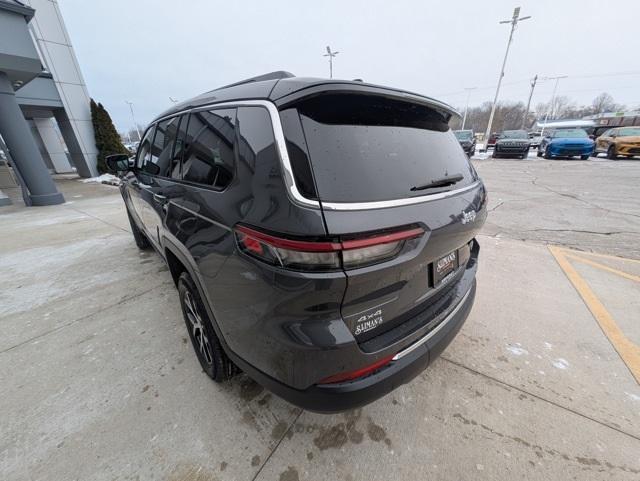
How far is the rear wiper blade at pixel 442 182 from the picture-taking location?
4.60 feet

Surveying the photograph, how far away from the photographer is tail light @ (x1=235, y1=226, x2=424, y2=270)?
107 centimetres

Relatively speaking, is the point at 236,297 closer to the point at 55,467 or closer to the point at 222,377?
the point at 222,377

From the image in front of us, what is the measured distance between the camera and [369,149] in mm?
1313

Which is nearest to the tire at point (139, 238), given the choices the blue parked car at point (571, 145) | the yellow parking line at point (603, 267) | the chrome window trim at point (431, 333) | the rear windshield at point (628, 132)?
the chrome window trim at point (431, 333)

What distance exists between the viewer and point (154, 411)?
175cm

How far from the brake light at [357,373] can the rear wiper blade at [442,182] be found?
83 cm

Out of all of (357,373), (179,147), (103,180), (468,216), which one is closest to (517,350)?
(468,216)

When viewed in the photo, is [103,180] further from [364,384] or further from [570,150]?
[570,150]

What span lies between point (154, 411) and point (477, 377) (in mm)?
2191

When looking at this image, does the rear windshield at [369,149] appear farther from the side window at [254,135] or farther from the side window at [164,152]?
the side window at [164,152]

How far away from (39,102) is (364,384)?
1695cm

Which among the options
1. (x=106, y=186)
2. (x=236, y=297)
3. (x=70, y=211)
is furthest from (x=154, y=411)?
(x=106, y=186)

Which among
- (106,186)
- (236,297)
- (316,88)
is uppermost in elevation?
(316,88)

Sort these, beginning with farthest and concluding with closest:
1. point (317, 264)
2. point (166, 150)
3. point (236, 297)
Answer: point (166, 150) → point (236, 297) → point (317, 264)
